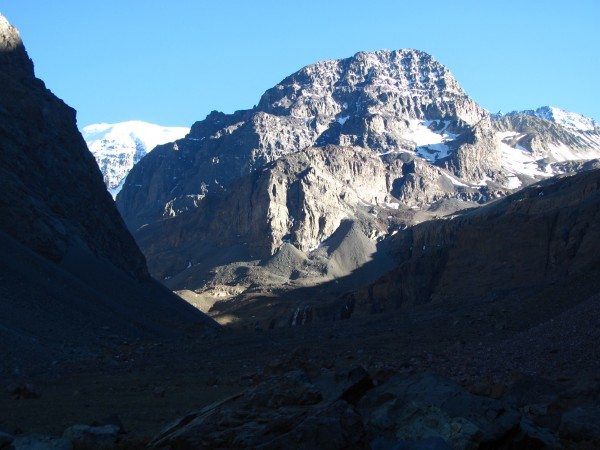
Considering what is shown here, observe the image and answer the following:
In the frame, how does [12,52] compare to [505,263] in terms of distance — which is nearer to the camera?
[505,263]

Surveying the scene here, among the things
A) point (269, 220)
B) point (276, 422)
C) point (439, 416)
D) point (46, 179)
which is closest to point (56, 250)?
point (46, 179)

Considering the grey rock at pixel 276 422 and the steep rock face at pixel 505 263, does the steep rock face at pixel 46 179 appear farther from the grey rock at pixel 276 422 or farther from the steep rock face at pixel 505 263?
the grey rock at pixel 276 422

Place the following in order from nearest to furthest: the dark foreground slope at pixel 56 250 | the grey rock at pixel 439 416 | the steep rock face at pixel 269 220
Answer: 1. the grey rock at pixel 439 416
2. the dark foreground slope at pixel 56 250
3. the steep rock face at pixel 269 220

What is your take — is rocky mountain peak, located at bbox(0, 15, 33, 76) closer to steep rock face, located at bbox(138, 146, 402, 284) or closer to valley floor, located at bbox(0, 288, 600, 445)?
valley floor, located at bbox(0, 288, 600, 445)

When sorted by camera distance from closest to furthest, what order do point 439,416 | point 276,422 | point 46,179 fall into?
1. point 276,422
2. point 439,416
3. point 46,179

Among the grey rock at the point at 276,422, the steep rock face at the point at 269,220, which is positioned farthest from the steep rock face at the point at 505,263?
the steep rock face at the point at 269,220

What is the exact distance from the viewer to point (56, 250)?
63.1 m

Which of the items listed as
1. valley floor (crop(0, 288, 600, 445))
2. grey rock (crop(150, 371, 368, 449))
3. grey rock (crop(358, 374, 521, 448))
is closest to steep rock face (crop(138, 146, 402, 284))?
valley floor (crop(0, 288, 600, 445))

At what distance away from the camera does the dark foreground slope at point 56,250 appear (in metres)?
44.5

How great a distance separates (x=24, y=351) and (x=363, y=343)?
15876mm

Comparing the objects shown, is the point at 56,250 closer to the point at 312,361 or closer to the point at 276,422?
the point at 312,361

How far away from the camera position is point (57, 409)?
23.5 metres

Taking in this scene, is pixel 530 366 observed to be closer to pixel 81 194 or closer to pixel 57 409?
pixel 57 409

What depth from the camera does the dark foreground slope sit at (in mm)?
44500
